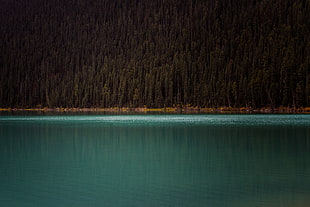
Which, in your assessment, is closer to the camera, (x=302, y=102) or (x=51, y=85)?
(x=302, y=102)

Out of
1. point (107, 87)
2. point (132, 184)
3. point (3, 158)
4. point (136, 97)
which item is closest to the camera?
point (132, 184)

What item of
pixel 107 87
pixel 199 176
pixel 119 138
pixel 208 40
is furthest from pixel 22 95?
pixel 199 176

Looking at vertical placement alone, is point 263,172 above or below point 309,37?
below

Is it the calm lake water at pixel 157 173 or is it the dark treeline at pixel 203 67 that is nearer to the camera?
the calm lake water at pixel 157 173

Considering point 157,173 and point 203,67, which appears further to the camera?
point 203,67

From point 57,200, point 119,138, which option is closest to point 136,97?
point 119,138

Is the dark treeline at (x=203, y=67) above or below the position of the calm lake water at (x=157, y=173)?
above

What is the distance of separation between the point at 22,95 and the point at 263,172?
578 feet

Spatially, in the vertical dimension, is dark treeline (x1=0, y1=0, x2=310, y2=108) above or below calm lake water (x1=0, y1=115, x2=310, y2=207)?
above

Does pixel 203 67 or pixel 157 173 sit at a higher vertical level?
pixel 203 67

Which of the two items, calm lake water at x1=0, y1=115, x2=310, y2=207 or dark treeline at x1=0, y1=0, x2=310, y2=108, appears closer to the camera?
calm lake water at x1=0, y1=115, x2=310, y2=207

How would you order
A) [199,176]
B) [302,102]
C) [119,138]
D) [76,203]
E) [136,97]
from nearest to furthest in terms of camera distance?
[76,203]
[199,176]
[119,138]
[302,102]
[136,97]

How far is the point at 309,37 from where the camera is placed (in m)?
138

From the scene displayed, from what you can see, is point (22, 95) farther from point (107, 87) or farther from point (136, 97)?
point (136, 97)
